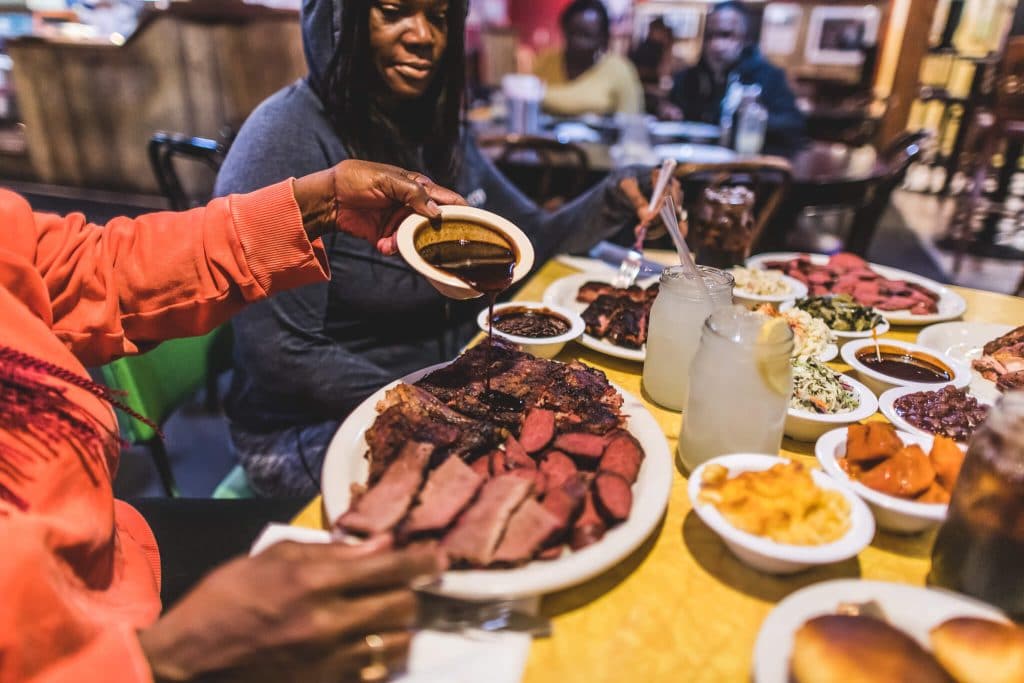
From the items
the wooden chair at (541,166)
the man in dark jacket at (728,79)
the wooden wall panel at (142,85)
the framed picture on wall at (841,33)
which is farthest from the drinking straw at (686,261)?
the framed picture on wall at (841,33)

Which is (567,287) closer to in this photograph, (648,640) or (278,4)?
(648,640)

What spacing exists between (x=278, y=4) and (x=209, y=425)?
738 centimetres

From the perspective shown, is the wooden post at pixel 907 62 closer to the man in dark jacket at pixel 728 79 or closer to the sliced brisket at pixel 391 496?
the man in dark jacket at pixel 728 79

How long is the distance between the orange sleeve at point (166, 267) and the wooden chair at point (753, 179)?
5.95 feet

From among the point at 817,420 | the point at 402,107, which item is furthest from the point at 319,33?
the point at 817,420

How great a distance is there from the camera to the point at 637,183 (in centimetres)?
265

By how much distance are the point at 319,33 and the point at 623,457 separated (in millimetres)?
1816

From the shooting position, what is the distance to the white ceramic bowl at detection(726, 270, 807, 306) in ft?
7.43

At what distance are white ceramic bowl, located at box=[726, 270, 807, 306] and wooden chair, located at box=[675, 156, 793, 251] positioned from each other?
1.91 feet

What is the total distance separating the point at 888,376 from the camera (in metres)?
1.74

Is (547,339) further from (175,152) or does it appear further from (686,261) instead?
(175,152)

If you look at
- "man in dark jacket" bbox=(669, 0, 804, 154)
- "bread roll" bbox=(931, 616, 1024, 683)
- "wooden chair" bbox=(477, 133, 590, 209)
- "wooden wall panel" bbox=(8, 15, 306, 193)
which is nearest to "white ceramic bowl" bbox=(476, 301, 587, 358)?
"bread roll" bbox=(931, 616, 1024, 683)

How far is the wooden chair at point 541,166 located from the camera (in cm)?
417

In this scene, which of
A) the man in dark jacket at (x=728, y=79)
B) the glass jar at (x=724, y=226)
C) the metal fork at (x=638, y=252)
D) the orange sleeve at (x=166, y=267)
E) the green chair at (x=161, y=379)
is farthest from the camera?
the man in dark jacket at (x=728, y=79)
